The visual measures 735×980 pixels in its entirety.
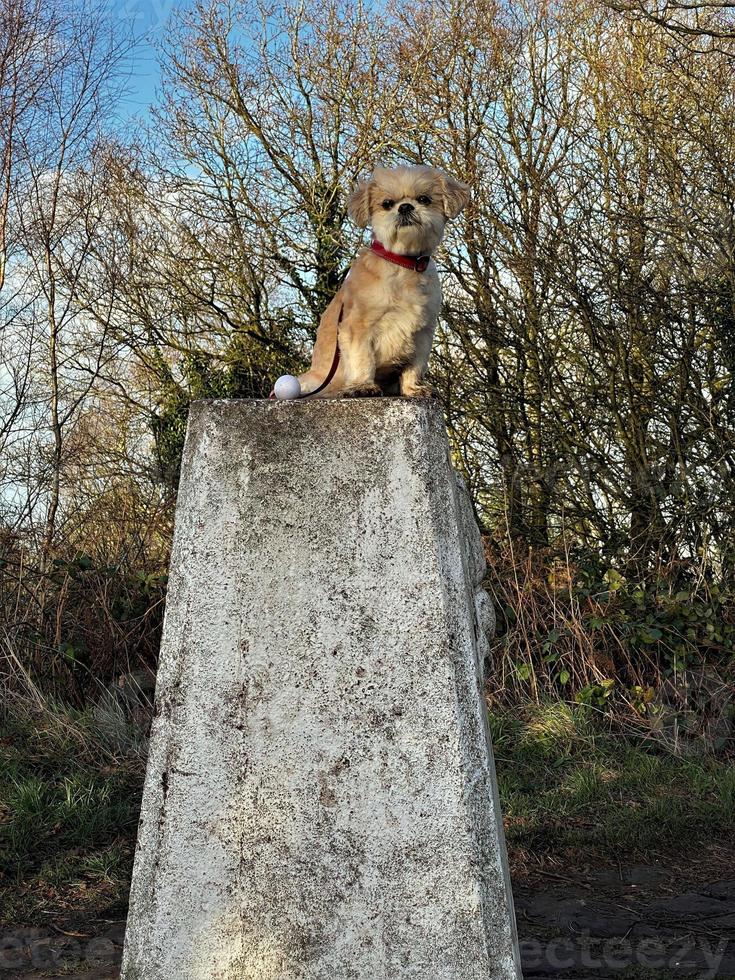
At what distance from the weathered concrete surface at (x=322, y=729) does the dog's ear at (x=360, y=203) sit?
1.85 feet

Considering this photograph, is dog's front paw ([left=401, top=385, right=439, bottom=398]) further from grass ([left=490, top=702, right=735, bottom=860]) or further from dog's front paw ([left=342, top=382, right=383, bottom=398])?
grass ([left=490, top=702, right=735, bottom=860])

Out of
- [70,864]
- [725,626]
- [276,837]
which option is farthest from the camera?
[725,626]

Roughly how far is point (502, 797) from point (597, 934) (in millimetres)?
1093

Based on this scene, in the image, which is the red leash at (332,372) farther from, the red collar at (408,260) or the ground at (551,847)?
the ground at (551,847)

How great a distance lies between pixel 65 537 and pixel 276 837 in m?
4.79

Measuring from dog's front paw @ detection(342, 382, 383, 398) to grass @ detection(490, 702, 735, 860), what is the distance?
305 centimetres

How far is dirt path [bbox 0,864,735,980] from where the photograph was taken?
3.70 meters

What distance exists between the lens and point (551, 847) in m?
4.77

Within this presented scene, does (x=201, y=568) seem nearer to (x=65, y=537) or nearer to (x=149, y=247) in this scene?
(x=65, y=537)

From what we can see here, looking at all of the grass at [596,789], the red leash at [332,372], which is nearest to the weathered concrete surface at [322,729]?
the red leash at [332,372]

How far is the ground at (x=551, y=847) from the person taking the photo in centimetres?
385

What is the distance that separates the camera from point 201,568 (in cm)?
236

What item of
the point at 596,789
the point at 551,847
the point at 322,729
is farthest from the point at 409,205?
the point at 596,789

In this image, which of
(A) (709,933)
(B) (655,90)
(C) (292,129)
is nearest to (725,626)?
(A) (709,933)
